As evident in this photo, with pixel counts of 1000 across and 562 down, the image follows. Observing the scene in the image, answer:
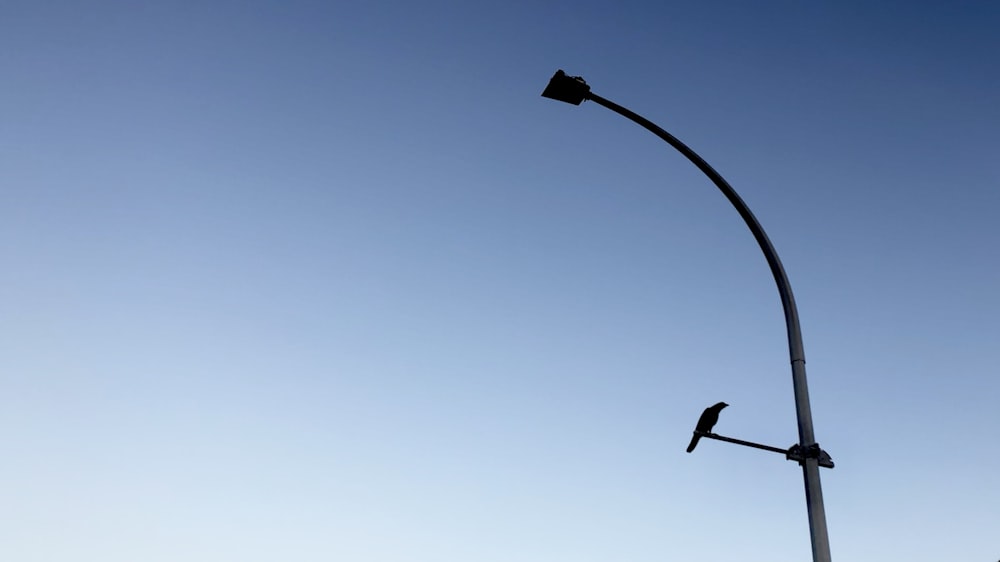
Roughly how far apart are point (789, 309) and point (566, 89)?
3614 millimetres

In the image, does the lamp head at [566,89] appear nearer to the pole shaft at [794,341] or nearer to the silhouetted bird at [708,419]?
the pole shaft at [794,341]

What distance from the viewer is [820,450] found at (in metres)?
6.84

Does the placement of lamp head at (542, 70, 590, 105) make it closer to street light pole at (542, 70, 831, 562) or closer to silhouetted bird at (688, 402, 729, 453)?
street light pole at (542, 70, 831, 562)

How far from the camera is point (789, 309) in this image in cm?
756

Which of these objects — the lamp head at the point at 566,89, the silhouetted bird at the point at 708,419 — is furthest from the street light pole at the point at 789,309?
the silhouetted bird at the point at 708,419

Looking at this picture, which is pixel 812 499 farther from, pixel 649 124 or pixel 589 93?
pixel 589 93

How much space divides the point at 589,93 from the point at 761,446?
14.7ft

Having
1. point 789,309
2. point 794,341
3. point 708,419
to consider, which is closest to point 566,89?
point 789,309

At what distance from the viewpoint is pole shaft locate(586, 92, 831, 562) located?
21.1 ft

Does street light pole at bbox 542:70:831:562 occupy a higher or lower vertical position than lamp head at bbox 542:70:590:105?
lower

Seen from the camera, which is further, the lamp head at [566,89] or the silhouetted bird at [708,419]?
the lamp head at [566,89]

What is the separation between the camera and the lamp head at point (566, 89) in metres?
9.16

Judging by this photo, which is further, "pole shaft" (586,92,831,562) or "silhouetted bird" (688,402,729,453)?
"silhouetted bird" (688,402,729,453)

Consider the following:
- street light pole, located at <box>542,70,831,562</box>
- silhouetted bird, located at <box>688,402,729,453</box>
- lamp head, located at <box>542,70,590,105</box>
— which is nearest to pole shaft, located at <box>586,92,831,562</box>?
Answer: street light pole, located at <box>542,70,831,562</box>
